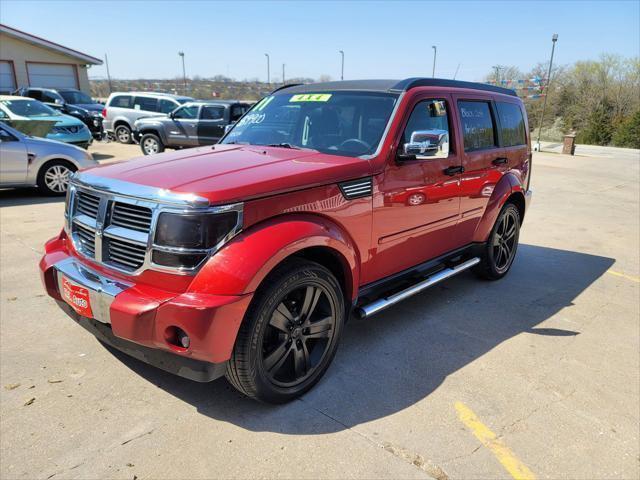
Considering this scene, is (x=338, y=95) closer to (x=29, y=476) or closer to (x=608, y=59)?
(x=29, y=476)

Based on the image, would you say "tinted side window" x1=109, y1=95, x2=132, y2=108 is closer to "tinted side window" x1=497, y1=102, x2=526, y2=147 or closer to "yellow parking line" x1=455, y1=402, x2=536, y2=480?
"tinted side window" x1=497, y1=102, x2=526, y2=147

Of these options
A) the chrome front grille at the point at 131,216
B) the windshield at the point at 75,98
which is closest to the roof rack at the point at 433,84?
the chrome front grille at the point at 131,216

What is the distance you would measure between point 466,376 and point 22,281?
4.17m

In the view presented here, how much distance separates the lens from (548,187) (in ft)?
41.3

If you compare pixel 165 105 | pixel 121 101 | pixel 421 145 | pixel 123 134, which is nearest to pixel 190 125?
pixel 165 105

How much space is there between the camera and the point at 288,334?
9.46 feet

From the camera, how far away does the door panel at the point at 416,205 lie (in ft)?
11.2

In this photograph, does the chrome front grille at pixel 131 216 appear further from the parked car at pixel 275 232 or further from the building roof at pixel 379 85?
the building roof at pixel 379 85

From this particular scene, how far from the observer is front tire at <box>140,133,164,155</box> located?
15.1m

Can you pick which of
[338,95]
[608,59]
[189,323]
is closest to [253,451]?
[189,323]

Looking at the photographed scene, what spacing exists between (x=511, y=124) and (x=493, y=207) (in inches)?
43.4

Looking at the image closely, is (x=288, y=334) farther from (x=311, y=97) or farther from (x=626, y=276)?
(x=626, y=276)

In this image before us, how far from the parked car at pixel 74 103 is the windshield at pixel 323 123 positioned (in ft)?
54.8

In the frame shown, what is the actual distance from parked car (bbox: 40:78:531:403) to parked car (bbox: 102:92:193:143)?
A: 50.0 feet
